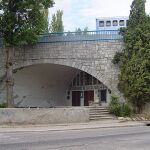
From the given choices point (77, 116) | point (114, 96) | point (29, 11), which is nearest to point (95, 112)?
point (114, 96)

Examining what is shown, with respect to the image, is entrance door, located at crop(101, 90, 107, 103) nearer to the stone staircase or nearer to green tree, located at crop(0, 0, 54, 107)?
the stone staircase

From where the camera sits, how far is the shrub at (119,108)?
30453mm

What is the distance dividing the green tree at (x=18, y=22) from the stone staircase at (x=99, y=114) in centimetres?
565

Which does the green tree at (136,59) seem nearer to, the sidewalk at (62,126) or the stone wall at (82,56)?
the stone wall at (82,56)

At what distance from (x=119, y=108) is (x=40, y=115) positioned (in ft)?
24.3

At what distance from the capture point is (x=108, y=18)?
2143 inches

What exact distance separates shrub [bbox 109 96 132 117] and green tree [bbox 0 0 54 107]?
23.9 ft

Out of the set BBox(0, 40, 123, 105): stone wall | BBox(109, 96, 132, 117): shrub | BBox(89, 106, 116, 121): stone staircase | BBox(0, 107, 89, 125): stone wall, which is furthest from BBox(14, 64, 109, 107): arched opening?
BBox(0, 107, 89, 125): stone wall

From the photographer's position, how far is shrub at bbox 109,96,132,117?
99.9 ft

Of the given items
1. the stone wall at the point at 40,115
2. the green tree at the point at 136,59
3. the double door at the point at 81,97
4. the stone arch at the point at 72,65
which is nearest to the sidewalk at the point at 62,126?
the stone wall at the point at 40,115

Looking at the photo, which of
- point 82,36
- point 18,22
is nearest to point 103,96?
point 82,36

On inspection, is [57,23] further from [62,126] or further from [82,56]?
[62,126]

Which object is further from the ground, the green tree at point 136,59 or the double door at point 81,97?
the green tree at point 136,59

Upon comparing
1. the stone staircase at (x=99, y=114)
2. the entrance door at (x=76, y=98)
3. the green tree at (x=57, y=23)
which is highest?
the green tree at (x=57, y=23)
